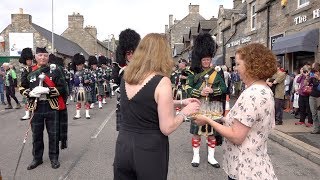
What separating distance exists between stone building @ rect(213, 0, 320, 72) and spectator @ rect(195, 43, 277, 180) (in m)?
10.4

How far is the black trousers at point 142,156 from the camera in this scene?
8.70 ft

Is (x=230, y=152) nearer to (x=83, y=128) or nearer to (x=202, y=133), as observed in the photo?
(x=202, y=133)

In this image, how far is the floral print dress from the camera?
2.65m

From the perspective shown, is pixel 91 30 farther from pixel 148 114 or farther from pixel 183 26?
pixel 148 114

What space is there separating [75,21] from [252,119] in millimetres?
58200

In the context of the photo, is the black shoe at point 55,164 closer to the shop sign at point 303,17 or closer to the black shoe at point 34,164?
the black shoe at point 34,164

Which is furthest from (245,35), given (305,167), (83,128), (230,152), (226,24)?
(230,152)

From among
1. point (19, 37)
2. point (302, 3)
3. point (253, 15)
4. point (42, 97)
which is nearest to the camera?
point (42, 97)

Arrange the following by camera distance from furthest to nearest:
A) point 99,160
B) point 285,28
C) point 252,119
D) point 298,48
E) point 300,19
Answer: point 285,28
point 300,19
point 298,48
point 99,160
point 252,119

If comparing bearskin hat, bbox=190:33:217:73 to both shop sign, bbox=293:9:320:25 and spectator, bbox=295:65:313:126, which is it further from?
shop sign, bbox=293:9:320:25

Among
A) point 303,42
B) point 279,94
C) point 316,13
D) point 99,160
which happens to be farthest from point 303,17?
point 99,160

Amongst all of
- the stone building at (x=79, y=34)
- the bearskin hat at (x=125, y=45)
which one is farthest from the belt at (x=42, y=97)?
the stone building at (x=79, y=34)

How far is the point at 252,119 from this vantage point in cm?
264

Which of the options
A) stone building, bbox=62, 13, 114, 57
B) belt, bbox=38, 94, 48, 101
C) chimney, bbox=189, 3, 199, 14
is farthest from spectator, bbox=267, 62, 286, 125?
chimney, bbox=189, 3, 199, 14
